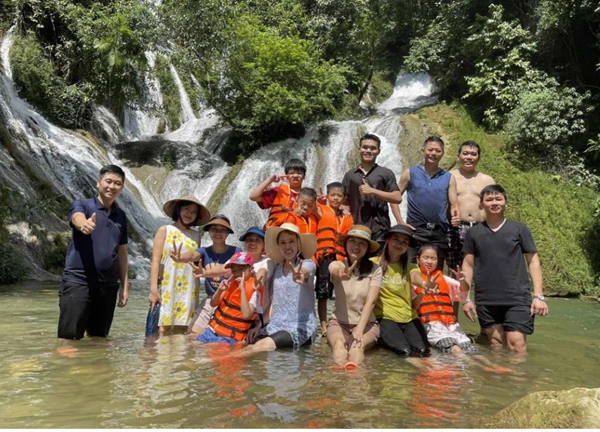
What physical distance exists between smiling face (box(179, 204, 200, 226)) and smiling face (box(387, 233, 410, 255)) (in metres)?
1.89

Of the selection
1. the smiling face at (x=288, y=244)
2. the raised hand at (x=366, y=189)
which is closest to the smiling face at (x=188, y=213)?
the smiling face at (x=288, y=244)

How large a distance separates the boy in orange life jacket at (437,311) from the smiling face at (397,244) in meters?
0.40

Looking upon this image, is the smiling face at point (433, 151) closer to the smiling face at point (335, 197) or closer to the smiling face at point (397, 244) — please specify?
the smiling face at point (335, 197)

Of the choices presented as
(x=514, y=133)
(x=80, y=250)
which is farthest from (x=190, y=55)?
(x=80, y=250)

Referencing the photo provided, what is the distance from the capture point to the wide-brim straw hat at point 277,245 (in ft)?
16.2

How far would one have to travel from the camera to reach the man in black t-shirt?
17.4ft

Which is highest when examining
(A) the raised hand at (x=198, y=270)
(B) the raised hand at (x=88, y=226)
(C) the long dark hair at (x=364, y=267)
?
(B) the raised hand at (x=88, y=226)

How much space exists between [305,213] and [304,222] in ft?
0.29

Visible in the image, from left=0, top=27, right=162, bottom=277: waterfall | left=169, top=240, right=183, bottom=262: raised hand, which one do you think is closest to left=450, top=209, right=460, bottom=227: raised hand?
left=169, top=240, right=183, bottom=262: raised hand

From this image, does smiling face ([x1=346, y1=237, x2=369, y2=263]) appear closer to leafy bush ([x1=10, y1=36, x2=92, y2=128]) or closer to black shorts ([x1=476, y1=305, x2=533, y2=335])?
black shorts ([x1=476, y1=305, x2=533, y2=335])

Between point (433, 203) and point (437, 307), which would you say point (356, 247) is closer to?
point (437, 307)

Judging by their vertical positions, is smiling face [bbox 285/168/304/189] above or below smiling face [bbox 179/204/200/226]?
above

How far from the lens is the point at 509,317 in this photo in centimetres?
533

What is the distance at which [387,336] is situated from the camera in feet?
16.5
